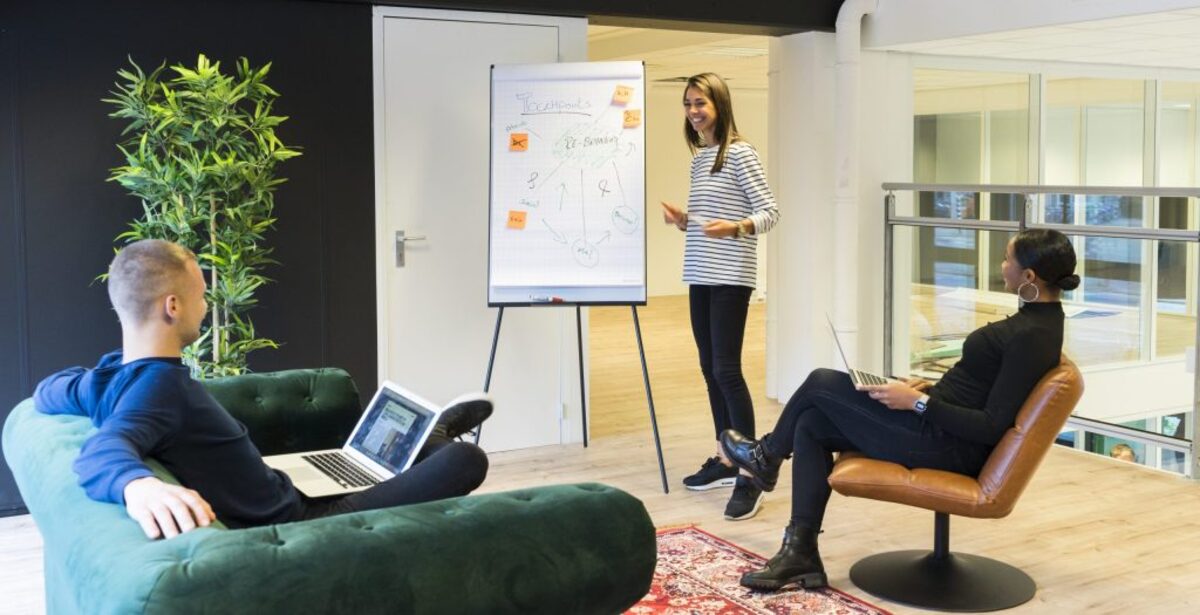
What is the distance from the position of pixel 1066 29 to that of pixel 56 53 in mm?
4548

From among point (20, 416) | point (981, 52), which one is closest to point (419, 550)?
point (20, 416)

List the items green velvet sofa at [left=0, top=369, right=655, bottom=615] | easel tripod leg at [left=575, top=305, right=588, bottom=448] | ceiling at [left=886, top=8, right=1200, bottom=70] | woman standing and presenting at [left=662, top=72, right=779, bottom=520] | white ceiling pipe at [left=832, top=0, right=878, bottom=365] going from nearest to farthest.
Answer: green velvet sofa at [left=0, top=369, right=655, bottom=615] < woman standing and presenting at [left=662, top=72, right=779, bottom=520] < easel tripod leg at [left=575, top=305, right=588, bottom=448] < ceiling at [left=886, top=8, right=1200, bottom=70] < white ceiling pipe at [left=832, top=0, right=878, bottom=365]

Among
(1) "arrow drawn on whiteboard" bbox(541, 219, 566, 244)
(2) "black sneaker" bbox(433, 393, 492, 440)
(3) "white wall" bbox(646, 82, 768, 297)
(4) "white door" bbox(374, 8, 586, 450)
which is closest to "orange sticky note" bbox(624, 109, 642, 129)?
(1) "arrow drawn on whiteboard" bbox(541, 219, 566, 244)

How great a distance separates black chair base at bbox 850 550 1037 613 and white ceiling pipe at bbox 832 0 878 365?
8.32ft

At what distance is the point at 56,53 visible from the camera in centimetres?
468

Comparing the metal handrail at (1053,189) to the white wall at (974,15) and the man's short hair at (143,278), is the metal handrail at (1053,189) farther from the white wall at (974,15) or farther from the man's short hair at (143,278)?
the man's short hair at (143,278)

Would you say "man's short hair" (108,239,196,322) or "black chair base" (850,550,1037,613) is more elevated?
"man's short hair" (108,239,196,322)

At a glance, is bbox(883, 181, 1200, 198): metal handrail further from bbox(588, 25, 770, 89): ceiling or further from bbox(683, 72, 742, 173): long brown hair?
bbox(588, 25, 770, 89): ceiling

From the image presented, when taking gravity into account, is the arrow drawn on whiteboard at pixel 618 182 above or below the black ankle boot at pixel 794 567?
above

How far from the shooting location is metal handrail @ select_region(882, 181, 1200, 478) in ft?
16.7

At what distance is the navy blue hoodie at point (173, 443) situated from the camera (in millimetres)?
2158

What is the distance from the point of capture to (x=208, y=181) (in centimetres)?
434

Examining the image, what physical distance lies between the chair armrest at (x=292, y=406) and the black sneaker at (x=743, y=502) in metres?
1.68

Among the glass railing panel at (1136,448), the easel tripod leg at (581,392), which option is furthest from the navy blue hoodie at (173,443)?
the glass railing panel at (1136,448)
